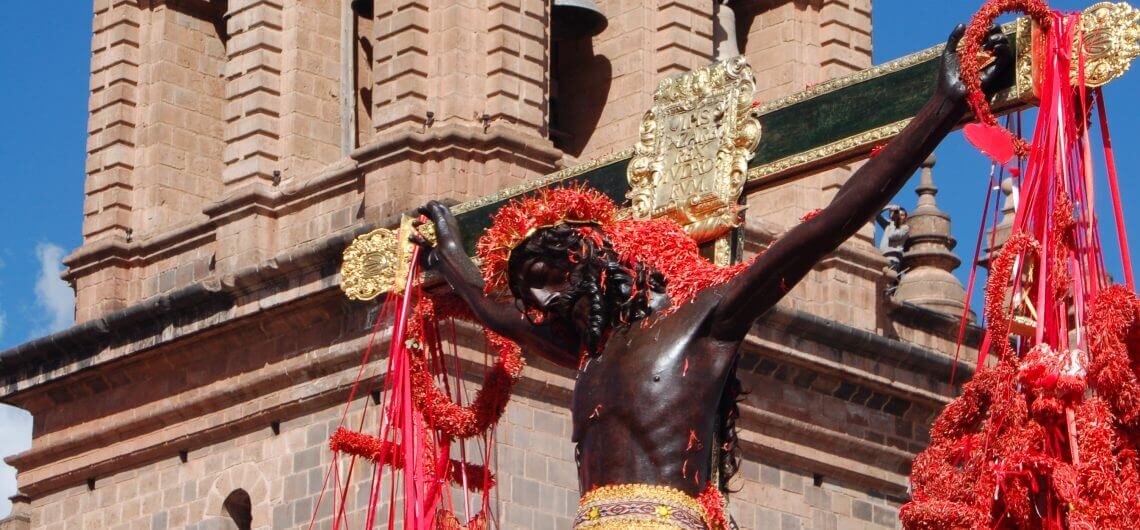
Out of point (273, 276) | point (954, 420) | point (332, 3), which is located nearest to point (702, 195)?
point (954, 420)

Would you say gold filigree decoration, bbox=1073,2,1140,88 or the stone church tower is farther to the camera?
the stone church tower

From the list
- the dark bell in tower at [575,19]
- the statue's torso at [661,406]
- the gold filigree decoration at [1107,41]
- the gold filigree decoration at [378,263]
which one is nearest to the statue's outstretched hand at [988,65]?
the gold filigree decoration at [1107,41]

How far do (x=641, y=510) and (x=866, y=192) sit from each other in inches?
52.1

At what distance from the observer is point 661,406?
10.8m

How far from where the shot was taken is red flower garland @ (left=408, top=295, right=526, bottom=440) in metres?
12.3

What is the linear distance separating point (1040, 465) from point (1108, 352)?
0.46 metres

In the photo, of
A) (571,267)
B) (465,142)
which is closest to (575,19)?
(465,142)

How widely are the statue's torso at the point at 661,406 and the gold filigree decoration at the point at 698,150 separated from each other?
692 mm

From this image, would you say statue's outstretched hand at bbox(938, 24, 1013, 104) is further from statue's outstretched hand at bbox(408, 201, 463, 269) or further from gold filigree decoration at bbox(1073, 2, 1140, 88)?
statue's outstretched hand at bbox(408, 201, 463, 269)

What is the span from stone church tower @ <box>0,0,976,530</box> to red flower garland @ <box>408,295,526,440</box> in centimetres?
968

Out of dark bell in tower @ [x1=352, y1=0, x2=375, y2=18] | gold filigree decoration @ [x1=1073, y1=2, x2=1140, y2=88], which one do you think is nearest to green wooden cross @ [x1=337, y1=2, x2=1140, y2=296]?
gold filigree decoration @ [x1=1073, y1=2, x2=1140, y2=88]

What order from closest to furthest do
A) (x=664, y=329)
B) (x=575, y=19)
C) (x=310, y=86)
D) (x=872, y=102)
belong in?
(x=664, y=329) → (x=872, y=102) → (x=575, y=19) → (x=310, y=86)

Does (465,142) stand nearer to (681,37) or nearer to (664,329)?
(681,37)

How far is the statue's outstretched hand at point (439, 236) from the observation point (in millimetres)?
12289
